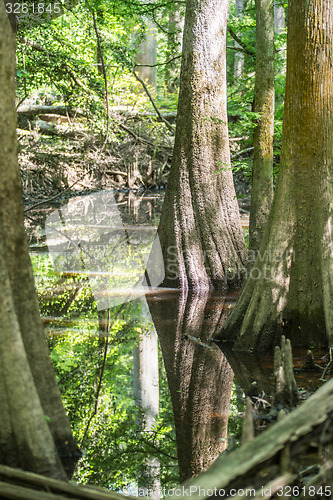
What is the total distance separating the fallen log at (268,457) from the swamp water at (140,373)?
119 cm

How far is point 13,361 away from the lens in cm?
322

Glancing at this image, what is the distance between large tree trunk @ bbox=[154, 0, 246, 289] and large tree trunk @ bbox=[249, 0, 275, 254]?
791 millimetres

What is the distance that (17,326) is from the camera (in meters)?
3.26

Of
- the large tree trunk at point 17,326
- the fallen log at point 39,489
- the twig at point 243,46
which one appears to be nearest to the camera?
the fallen log at point 39,489

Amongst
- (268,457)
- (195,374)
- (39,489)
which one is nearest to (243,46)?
(195,374)

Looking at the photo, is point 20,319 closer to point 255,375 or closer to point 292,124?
point 255,375

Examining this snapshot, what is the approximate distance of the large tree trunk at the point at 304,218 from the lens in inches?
243

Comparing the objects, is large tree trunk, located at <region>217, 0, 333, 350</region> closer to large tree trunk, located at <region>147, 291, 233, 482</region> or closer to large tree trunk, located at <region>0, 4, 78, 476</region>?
large tree trunk, located at <region>147, 291, 233, 482</region>

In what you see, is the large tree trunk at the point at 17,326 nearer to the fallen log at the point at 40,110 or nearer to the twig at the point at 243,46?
the twig at the point at 243,46

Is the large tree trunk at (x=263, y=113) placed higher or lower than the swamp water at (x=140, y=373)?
higher

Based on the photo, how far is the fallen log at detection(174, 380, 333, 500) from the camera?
8.57 feet

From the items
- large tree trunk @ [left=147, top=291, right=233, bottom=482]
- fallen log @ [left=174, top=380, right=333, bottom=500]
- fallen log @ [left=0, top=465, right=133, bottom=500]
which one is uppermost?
fallen log @ [left=174, top=380, right=333, bottom=500]

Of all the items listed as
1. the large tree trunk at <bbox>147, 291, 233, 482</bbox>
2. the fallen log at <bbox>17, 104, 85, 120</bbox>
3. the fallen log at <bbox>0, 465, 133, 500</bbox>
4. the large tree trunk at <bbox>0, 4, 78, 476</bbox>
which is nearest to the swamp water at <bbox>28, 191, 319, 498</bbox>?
the large tree trunk at <bbox>147, 291, 233, 482</bbox>

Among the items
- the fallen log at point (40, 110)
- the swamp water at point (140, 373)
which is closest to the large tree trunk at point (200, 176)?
the swamp water at point (140, 373)
